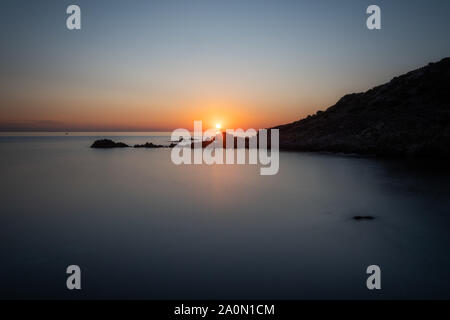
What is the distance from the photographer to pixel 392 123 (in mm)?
34781

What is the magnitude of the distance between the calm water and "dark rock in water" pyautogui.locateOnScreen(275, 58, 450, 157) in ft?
49.0

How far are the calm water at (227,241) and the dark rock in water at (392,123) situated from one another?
14926 millimetres

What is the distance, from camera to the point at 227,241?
8.10 meters

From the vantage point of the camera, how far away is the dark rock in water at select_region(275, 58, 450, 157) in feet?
95.8

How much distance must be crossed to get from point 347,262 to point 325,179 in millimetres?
13716

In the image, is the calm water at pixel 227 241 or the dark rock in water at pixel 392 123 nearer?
the calm water at pixel 227 241

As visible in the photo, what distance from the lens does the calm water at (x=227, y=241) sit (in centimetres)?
553

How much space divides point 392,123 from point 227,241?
119 ft

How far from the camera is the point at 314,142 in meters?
43.7

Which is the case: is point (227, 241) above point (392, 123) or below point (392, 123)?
below

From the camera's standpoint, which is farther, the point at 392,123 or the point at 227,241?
the point at 392,123

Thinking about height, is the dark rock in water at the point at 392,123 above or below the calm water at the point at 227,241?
above
